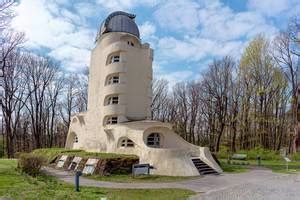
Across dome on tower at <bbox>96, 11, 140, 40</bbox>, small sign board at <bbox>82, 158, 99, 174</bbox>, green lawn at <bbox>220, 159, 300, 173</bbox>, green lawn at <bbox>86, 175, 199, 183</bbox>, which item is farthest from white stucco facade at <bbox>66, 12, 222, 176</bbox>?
green lawn at <bbox>86, 175, 199, 183</bbox>

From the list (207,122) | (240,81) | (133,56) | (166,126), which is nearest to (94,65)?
(133,56)

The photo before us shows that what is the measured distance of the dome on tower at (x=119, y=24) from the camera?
27031 mm

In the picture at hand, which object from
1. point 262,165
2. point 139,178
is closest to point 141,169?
point 139,178

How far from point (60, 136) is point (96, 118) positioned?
2721cm

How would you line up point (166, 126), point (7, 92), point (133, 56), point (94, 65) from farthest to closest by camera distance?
point (7, 92), point (94, 65), point (133, 56), point (166, 126)

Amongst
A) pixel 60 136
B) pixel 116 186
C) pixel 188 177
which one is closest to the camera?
pixel 116 186

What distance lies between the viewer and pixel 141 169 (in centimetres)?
1742

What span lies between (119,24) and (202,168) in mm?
14883

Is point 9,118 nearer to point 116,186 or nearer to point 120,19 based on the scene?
point 120,19

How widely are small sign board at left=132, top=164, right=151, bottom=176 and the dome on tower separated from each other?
1376 cm

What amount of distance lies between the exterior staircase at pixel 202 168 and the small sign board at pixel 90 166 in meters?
6.19

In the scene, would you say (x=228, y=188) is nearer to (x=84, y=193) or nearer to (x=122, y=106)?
(x=84, y=193)

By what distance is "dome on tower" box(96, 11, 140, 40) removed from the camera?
2703cm

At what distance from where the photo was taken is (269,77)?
121ft
